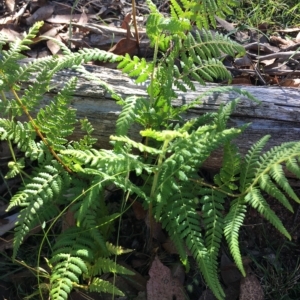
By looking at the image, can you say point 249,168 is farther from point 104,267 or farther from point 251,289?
point 104,267

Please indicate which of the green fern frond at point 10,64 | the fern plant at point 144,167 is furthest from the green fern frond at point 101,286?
the green fern frond at point 10,64

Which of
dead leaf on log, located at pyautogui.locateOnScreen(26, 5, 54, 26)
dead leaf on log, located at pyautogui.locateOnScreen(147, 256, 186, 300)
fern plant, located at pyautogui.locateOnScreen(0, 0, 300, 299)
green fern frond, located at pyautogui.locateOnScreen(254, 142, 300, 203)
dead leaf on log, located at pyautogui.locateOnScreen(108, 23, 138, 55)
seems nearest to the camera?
green fern frond, located at pyautogui.locateOnScreen(254, 142, 300, 203)

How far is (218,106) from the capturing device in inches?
109

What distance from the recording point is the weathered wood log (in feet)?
8.88

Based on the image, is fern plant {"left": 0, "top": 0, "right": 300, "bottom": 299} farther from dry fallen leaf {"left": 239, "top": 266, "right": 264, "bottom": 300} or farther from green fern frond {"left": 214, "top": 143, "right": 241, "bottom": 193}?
dry fallen leaf {"left": 239, "top": 266, "right": 264, "bottom": 300}

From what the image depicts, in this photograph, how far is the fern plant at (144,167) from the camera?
2.24 meters

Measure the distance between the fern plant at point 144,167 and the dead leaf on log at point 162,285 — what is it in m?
0.32

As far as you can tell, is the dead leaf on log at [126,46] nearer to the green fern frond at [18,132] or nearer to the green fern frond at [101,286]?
the green fern frond at [18,132]

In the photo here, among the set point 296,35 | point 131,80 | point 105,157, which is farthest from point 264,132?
point 296,35

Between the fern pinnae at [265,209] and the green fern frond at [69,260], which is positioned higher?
the fern pinnae at [265,209]

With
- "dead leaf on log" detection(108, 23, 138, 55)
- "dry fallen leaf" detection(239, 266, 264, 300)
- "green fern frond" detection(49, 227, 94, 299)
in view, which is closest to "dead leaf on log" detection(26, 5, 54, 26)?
"dead leaf on log" detection(108, 23, 138, 55)

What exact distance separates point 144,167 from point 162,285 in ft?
2.63

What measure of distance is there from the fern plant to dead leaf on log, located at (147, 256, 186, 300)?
32cm

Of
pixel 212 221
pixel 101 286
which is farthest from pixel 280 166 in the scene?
pixel 101 286
